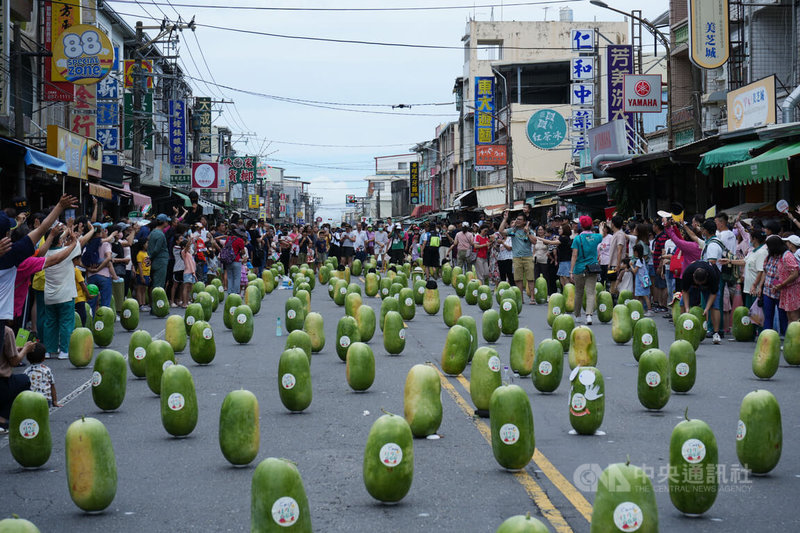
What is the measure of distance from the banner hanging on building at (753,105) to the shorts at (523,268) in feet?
17.9

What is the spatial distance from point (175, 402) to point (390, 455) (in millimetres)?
2716

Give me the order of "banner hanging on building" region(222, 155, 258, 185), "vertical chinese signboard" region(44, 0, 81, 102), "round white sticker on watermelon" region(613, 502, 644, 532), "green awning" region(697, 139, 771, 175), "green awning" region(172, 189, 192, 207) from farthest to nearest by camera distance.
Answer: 1. "banner hanging on building" region(222, 155, 258, 185)
2. "green awning" region(172, 189, 192, 207)
3. "vertical chinese signboard" region(44, 0, 81, 102)
4. "green awning" region(697, 139, 771, 175)
5. "round white sticker on watermelon" region(613, 502, 644, 532)

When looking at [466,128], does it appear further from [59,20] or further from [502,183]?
[59,20]

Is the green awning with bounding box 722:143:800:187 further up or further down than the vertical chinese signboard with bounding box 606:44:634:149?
further down

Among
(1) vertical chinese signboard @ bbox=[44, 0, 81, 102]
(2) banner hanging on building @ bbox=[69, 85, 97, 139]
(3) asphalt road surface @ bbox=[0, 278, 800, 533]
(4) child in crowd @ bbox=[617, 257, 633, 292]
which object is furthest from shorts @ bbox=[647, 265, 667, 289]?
(2) banner hanging on building @ bbox=[69, 85, 97, 139]

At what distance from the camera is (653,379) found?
28.8 feet

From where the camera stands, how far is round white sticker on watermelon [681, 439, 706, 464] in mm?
5660

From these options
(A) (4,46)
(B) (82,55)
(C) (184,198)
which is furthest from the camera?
(C) (184,198)

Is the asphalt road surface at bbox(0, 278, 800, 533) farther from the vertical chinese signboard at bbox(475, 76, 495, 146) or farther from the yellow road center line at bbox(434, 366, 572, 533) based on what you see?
the vertical chinese signboard at bbox(475, 76, 495, 146)

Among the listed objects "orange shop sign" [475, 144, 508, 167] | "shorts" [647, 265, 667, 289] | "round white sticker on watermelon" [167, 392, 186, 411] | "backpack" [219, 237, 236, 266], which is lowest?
"round white sticker on watermelon" [167, 392, 186, 411]

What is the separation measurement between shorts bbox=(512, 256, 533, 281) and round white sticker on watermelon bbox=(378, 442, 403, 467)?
1561 cm

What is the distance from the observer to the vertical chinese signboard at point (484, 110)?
165 ft

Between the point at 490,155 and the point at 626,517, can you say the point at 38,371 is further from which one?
the point at 490,155

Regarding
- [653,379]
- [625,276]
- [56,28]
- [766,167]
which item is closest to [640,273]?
[625,276]
